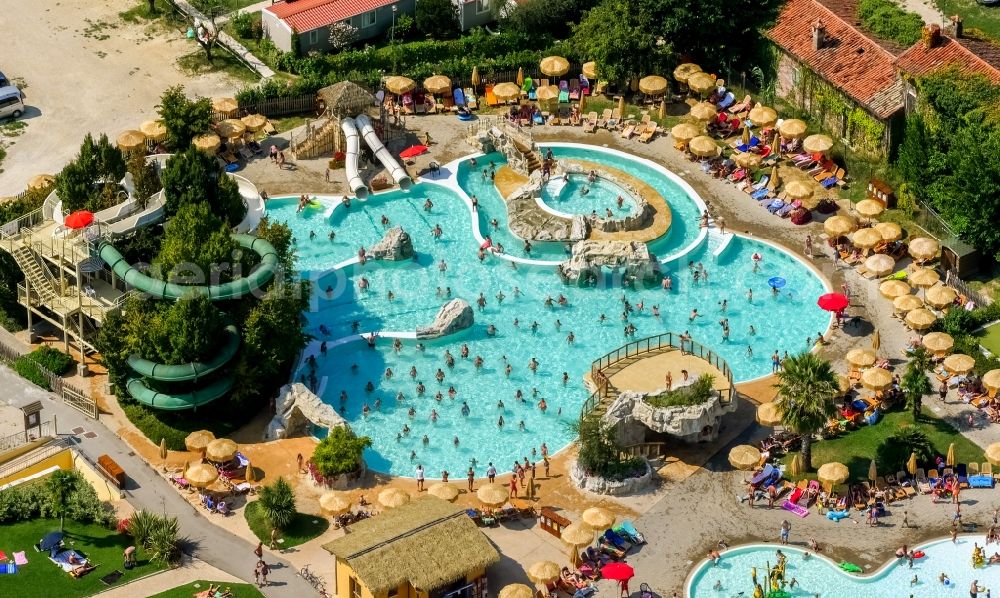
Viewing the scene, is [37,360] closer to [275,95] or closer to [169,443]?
[169,443]

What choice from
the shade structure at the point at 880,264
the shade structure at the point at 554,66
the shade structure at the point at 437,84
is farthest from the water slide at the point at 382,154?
the shade structure at the point at 880,264

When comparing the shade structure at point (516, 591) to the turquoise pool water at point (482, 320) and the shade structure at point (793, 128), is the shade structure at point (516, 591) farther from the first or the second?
the shade structure at point (793, 128)

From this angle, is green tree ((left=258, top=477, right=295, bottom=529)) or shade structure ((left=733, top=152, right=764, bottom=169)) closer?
green tree ((left=258, top=477, right=295, bottom=529))

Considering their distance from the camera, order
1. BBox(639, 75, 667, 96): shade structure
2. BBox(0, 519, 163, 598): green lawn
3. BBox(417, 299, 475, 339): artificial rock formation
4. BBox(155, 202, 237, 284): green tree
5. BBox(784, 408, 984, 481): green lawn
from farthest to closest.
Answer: BBox(639, 75, 667, 96): shade structure < BBox(417, 299, 475, 339): artificial rock formation < BBox(155, 202, 237, 284): green tree < BBox(784, 408, 984, 481): green lawn < BBox(0, 519, 163, 598): green lawn

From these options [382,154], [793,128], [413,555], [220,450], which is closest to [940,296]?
[793,128]

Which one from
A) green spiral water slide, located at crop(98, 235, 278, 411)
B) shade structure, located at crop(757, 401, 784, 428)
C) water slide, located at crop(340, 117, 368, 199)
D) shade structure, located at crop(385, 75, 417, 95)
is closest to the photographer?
shade structure, located at crop(757, 401, 784, 428)

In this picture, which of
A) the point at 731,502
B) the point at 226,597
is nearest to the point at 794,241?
the point at 731,502

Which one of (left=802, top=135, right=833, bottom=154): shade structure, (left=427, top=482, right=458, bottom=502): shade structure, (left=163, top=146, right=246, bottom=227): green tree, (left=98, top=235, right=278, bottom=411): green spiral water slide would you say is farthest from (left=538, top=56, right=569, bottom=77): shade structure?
(left=427, top=482, right=458, bottom=502): shade structure

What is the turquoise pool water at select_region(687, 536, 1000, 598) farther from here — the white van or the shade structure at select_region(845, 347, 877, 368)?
the white van
